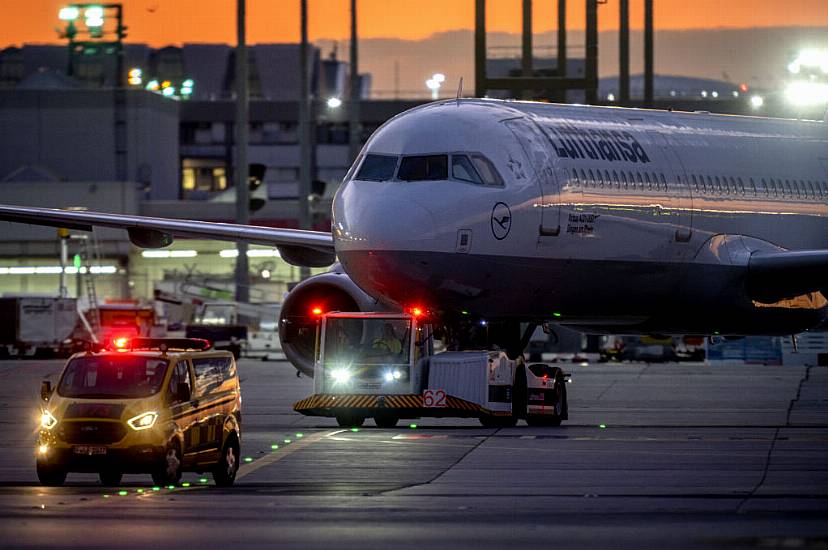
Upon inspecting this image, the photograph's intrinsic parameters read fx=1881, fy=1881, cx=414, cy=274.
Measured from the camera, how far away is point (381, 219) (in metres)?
28.3

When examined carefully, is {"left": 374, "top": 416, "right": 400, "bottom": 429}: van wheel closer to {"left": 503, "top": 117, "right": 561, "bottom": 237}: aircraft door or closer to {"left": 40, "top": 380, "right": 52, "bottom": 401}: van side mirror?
{"left": 503, "top": 117, "right": 561, "bottom": 237}: aircraft door

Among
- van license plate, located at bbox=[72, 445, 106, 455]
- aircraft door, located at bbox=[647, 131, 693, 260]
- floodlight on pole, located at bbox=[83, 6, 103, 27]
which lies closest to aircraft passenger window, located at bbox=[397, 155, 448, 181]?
aircraft door, located at bbox=[647, 131, 693, 260]

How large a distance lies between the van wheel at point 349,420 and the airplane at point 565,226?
2.06m

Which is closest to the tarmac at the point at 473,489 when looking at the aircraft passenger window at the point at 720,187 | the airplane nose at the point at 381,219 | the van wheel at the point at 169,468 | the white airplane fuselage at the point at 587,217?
the van wheel at the point at 169,468

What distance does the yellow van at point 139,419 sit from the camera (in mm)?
21375

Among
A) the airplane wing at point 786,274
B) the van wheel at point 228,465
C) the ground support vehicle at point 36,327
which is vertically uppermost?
the airplane wing at point 786,274

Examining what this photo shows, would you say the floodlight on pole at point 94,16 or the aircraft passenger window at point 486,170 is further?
the floodlight on pole at point 94,16

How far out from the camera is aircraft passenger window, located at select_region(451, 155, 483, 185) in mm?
29141

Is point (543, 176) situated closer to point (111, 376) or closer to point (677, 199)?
point (677, 199)

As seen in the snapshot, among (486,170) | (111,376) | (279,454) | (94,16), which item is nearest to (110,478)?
(111,376)

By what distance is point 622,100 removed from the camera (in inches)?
2992

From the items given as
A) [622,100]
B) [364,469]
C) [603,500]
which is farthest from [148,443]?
[622,100]

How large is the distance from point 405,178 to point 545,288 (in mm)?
3230

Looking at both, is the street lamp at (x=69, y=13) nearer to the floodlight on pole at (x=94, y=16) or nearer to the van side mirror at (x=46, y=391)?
the floodlight on pole at (x=94, y=16)
